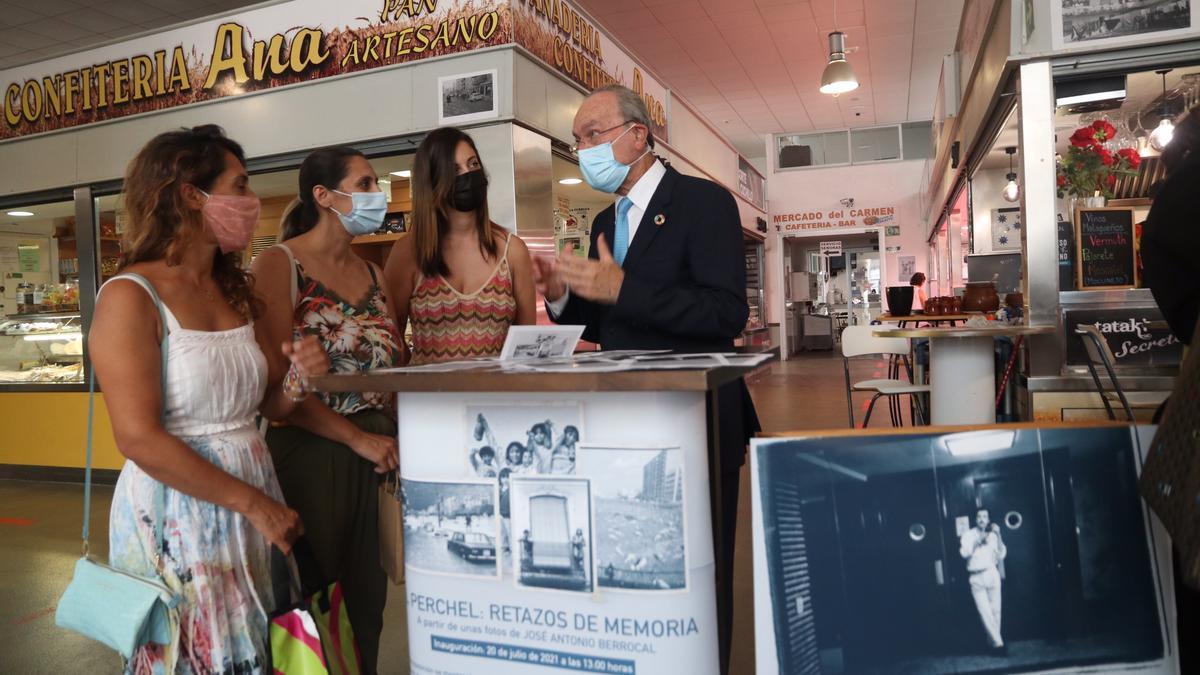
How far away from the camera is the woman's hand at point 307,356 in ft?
5.81

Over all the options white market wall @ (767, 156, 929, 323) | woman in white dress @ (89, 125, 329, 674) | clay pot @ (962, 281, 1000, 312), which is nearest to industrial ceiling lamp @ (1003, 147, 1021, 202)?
clay pot @ (962, 281, 1000, 312)

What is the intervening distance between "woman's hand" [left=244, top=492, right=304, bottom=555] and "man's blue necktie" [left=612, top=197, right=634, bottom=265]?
97 cm

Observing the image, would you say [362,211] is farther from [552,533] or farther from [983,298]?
[983,298]

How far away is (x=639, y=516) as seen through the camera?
4.44 ft

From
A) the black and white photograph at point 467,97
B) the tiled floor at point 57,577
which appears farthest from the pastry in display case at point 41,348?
the black and white photograph at point 467,97

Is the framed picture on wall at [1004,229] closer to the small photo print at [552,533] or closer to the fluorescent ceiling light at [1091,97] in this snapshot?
the fluorescent ceiling light at [1091,97]

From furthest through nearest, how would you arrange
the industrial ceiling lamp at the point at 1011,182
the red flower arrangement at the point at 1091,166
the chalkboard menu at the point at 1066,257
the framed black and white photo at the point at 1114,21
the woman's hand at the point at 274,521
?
the industrial ceiling lamp at the point at 1011,182, the red flower arrangement at the point at 1091,166, the chalkboard menu at the point at 1066,257, the framed black and white photo at the point at 1114,21, the woman's hand at the point at 274,521

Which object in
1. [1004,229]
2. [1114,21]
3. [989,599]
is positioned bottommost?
[989,599]

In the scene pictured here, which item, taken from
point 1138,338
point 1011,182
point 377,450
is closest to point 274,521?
point 377,450

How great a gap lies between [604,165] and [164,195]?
39.2 inches

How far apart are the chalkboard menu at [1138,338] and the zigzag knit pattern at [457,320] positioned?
277 cm

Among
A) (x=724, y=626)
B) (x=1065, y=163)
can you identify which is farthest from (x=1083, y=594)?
(x=1065, y=163)

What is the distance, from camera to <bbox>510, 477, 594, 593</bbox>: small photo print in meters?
1.39

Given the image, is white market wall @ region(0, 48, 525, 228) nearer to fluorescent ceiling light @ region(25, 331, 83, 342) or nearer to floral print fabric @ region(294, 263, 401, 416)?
fluorescent ceiling light @ region(25, 331, 83, 342)
